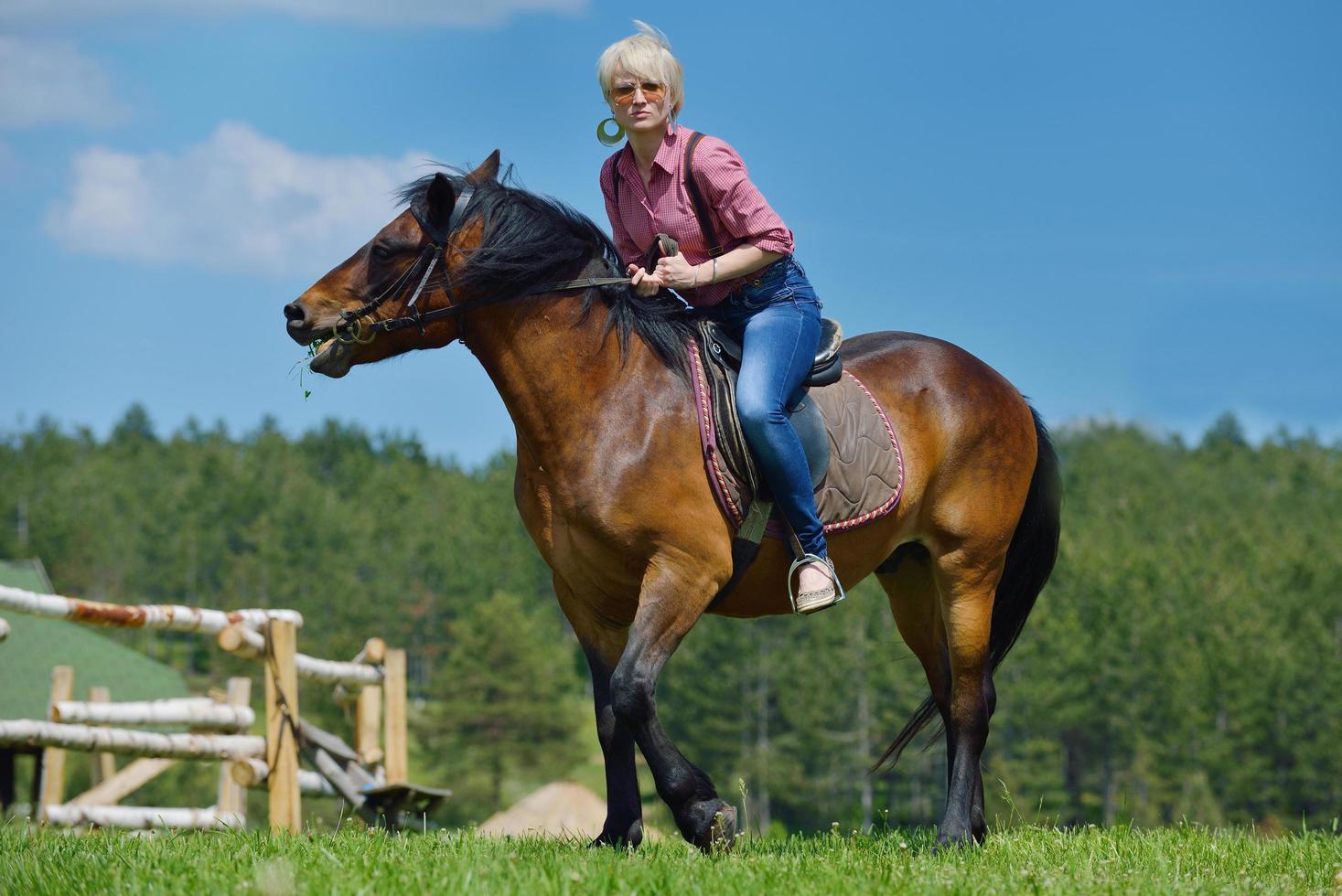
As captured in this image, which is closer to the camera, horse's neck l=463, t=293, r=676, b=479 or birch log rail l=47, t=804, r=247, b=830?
horse's neck l=463, t=293, r=676, b=479

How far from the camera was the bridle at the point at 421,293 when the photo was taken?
17.6 ft

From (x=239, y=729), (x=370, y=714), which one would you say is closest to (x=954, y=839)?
(x=239, y=729)

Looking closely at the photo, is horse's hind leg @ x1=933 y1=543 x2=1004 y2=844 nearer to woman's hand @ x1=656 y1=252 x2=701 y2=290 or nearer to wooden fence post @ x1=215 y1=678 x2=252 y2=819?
woman's hand @ x1=656 y1=252 x2=701 y2=290

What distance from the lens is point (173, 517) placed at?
105m

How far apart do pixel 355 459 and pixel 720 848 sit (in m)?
127

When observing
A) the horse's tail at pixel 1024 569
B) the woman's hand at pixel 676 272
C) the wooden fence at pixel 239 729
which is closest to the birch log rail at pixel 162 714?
the wooden fence at pixel 239 729

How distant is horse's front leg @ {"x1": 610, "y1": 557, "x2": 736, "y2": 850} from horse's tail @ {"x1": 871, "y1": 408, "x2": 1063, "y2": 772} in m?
2.27

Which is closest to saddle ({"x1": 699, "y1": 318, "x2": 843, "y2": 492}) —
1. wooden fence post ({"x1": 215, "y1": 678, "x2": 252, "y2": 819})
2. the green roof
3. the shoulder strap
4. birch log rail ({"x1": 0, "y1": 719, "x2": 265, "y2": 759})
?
the shoulder strap

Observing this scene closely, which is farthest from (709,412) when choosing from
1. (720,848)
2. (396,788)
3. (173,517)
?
(173,517)

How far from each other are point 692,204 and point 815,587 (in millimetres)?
1637

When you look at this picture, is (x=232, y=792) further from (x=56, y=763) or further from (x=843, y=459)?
(x=843, y=459)

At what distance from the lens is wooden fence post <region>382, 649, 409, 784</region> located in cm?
1162

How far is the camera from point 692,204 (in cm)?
568

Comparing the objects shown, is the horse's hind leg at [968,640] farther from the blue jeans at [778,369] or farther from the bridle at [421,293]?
the bridle at [421,293]
